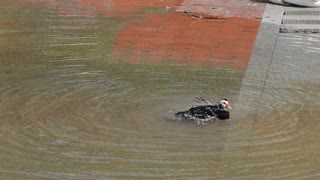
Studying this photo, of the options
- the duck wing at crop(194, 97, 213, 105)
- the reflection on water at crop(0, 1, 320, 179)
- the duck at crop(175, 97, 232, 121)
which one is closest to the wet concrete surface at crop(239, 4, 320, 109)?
the reflection on water at crop(0, 1, 320, 179)

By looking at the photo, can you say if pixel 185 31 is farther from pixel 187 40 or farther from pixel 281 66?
pixel 281 66

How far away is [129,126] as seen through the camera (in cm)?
630

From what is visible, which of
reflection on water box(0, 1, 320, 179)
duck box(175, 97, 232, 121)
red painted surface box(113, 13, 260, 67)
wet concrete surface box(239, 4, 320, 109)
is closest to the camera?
reflection on water box(0, 1, 320, 179)

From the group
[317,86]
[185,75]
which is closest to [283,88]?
[317,86]

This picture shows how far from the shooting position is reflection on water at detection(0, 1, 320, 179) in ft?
18.1

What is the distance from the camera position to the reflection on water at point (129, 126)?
5.51 metres

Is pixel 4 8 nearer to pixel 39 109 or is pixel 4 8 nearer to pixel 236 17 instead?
pixel 236 17

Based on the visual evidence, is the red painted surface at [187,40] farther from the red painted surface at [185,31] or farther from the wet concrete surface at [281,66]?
the wet concrete surface at [281,66]

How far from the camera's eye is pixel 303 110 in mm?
6727

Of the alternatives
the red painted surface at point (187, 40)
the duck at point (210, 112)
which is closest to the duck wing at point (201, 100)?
the duck at point (210, 112)

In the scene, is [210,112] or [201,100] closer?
[210,112]

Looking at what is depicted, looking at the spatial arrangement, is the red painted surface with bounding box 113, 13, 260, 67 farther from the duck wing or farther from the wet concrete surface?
the duck wing

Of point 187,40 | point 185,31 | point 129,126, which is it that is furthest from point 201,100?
point 185,31

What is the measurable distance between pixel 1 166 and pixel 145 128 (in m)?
1.32
